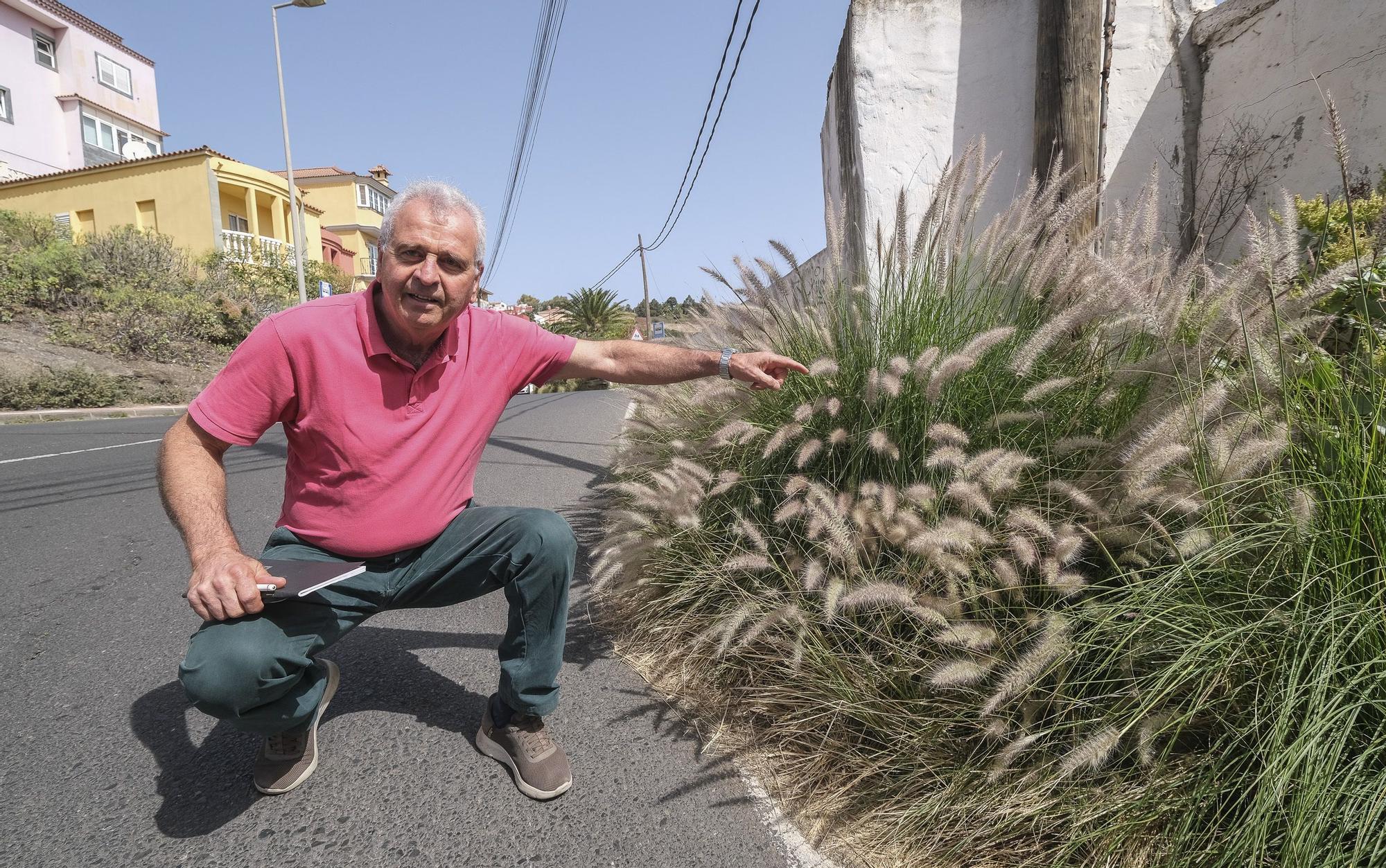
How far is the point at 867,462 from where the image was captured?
282 cm

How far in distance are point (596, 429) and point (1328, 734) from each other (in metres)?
10.4

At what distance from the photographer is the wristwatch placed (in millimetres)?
2947

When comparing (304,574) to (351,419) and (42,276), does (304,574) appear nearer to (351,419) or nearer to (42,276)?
(351,419)

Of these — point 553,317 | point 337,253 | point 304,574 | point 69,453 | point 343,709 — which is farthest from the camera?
point 553,317

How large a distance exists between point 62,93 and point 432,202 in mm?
43160

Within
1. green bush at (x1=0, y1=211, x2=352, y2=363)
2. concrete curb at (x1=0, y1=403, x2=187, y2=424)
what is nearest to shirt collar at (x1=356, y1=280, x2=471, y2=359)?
concrete curb at (x1=0, y1=403, x2=187, y2=424)

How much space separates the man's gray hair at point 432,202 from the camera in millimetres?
2566

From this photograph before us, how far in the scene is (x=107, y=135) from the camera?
35.6 metres

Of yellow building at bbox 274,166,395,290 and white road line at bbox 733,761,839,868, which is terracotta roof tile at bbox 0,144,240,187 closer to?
yellow building at bbox 274,166,395,290

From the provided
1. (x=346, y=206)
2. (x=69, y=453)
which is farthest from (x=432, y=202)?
(x=346, y=206)

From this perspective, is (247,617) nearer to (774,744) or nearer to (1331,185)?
(774,744)

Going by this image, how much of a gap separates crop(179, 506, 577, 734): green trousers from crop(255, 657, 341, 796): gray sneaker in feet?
0.34

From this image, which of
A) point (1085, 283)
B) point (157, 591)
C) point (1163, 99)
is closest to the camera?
point (1085, 283)

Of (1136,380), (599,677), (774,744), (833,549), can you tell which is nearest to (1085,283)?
(1136,380)
